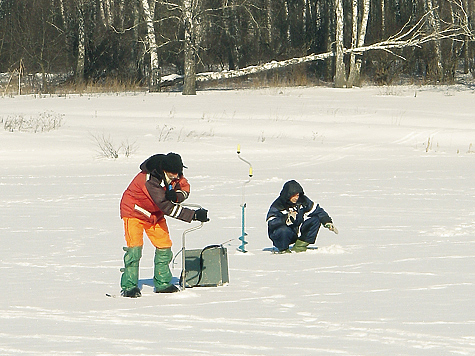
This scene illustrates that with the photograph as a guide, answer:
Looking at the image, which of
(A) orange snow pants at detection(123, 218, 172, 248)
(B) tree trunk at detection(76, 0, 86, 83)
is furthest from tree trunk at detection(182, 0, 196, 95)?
(A) orange snow pants at detection(123, 218, 172, 248)

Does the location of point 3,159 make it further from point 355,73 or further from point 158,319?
point 355,73

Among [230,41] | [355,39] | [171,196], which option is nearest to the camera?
[171,196]

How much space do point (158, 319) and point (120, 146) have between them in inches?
605

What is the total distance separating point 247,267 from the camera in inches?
348

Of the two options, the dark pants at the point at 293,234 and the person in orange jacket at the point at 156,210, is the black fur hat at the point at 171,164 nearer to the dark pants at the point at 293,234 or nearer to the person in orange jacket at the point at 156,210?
the person in orange jacket at the point at 156,210

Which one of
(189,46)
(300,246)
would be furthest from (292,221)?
(189,46)

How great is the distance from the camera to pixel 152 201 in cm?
719

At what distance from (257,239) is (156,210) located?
3818 millimetres

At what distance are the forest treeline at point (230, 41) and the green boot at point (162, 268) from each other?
30.3 metres

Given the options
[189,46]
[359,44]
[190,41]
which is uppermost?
[359,44]

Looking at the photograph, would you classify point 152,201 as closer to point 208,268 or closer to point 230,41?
point 208,268

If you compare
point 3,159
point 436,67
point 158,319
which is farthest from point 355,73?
point 158,319

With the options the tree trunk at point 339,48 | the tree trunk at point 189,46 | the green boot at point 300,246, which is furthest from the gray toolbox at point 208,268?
the tree trunk at point 339,48

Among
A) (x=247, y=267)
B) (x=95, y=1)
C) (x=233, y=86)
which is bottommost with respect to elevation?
(x=247, y=267)
